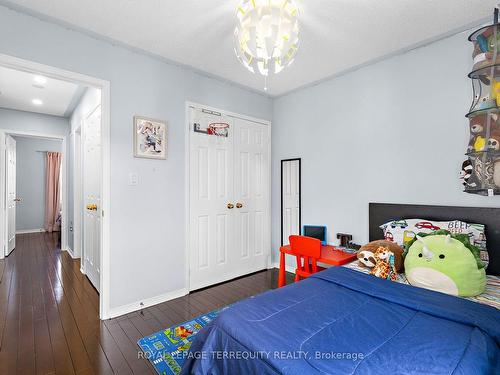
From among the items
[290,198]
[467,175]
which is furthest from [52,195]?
[467,175]

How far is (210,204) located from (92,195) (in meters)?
1.49

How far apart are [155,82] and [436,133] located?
273 centimetres

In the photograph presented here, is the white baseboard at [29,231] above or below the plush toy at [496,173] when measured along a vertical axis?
below

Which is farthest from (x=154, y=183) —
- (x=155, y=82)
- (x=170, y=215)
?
(x=155, y=82)

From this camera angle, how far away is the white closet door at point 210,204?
9.81 ft

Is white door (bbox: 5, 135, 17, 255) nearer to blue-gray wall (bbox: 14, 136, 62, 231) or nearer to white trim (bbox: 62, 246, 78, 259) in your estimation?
white trim (bbox: 62, 246, 78, 259)

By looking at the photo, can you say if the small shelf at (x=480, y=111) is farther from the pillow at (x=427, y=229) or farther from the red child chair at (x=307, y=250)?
the red child chair at (x=307, y=250)

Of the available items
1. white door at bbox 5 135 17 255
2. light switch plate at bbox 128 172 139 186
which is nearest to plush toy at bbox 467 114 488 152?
light switch plate at bbox 128 172 139 186

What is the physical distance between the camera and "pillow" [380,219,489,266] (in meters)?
1.97

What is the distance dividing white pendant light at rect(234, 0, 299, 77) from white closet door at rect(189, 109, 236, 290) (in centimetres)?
157

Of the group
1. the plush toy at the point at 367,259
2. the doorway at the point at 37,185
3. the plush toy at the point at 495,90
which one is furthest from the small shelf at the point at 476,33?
the doorway at the point at 37,185

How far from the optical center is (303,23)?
2084mm

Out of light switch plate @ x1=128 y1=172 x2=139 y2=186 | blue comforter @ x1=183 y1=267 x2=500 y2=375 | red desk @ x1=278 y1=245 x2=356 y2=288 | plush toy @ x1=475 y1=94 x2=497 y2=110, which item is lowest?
red desk @ x1=278 y1=245 x2=356 y2=288

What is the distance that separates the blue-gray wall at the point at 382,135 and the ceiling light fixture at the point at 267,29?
155 cm
